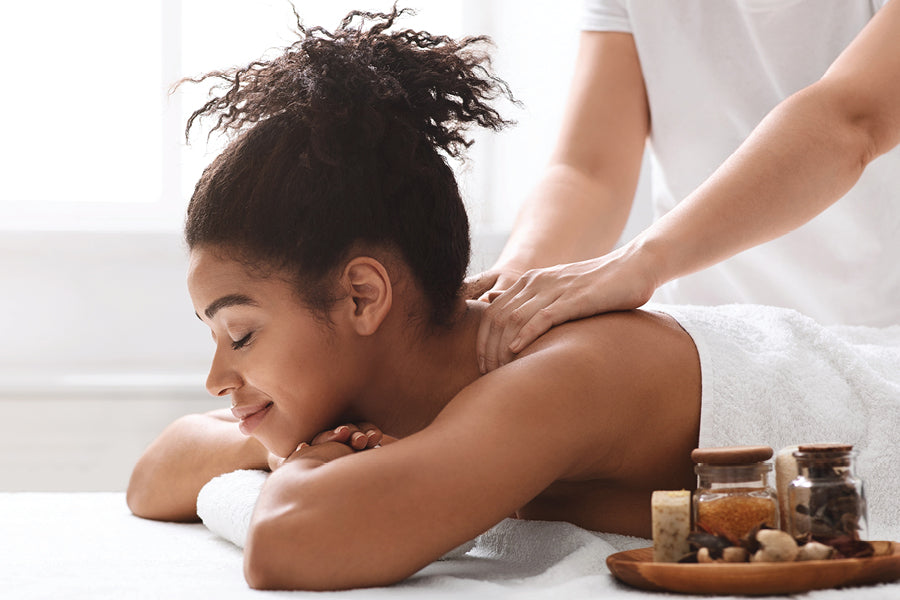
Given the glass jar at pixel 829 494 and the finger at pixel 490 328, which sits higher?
the finger at pixel 490 328

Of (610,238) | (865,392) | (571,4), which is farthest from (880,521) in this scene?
(571,4)

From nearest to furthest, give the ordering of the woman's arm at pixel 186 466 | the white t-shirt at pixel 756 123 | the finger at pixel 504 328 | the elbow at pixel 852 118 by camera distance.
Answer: the finger at pixel 504 328, the elbow at pixel 852 118, the woman's arm at pixel 186 466, the white t-shirt at pixel 756 123

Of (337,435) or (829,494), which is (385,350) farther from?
(829,494)

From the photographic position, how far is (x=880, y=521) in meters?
1.13

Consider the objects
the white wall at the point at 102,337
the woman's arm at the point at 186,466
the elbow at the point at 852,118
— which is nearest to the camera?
the elbow at the point at 852,118

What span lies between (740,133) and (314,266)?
105 centimetres

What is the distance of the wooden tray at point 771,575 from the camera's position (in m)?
0.78

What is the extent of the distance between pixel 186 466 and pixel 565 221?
29.3 inches

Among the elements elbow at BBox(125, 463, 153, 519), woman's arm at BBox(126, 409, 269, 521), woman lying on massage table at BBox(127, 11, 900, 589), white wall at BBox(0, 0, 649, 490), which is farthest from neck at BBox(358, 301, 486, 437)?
white wall at BBox(0, 0, 649, 490)

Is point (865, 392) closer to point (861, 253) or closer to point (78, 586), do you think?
point (861, 253)

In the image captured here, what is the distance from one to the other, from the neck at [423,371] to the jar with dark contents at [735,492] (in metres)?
0.37

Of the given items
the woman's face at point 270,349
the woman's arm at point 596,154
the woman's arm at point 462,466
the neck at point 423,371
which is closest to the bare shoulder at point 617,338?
the woman's arm at point 462,466

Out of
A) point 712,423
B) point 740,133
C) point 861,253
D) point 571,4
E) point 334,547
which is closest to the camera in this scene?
point 334,547

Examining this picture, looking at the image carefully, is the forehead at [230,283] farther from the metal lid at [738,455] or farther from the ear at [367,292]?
the metal lid at [738,455]
